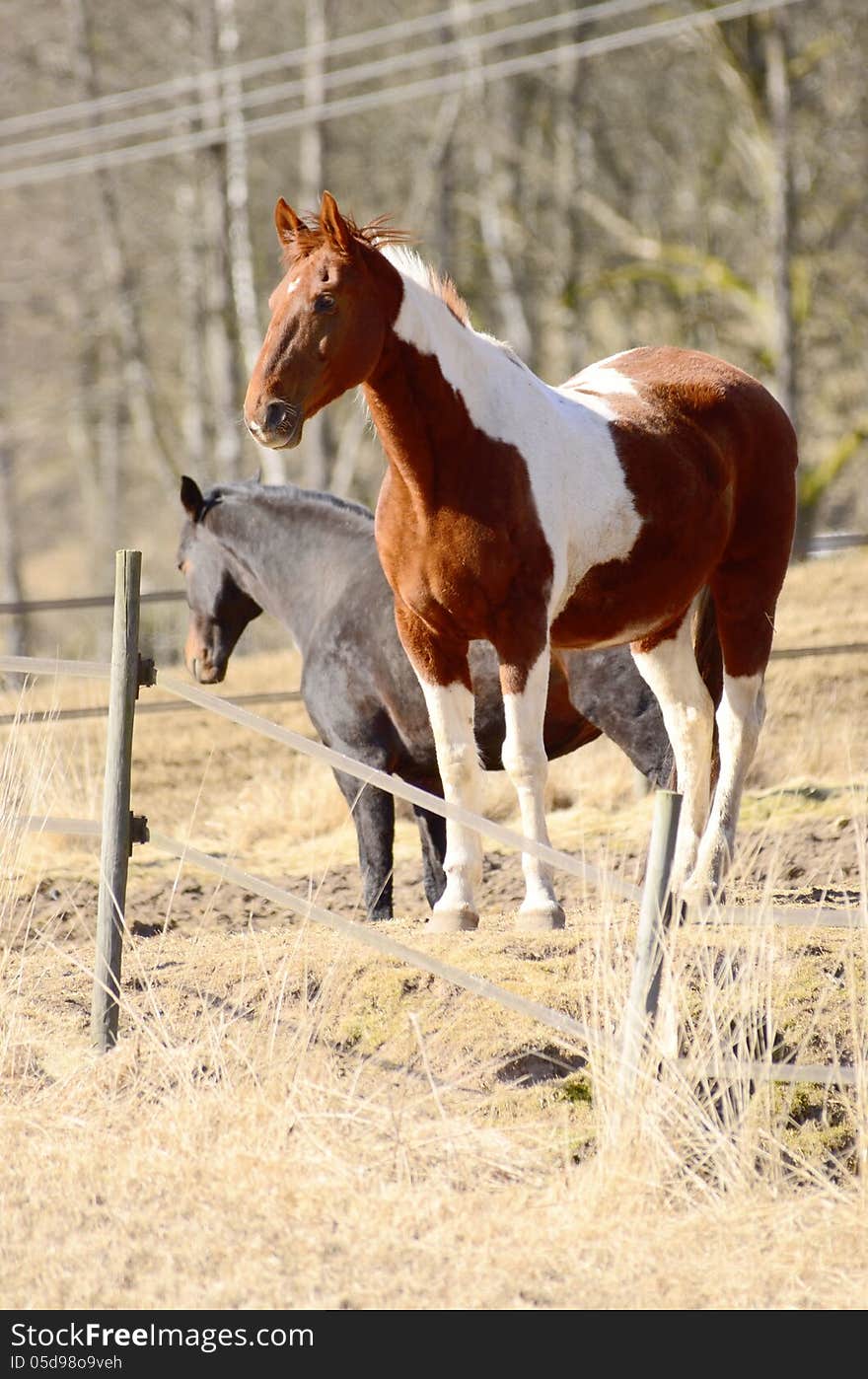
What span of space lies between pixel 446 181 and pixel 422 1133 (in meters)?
15.4

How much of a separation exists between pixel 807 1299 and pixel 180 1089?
5.59ft

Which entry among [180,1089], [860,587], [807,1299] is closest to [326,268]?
[180,1089]

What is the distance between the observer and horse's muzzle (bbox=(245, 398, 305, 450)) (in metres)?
4.16

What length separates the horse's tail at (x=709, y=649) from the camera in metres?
5.49

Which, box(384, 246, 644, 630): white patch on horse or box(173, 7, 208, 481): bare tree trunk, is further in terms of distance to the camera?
box(173, 7, 208, 481): bare tree trunk

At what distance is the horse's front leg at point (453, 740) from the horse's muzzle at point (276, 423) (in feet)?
2.37

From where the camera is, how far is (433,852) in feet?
20.8

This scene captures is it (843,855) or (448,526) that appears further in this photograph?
(843,855)

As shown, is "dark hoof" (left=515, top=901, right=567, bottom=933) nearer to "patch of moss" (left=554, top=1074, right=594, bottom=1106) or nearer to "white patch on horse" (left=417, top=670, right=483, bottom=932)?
"white patch on horse" (left=417, top=670, right=483, bottom=932)

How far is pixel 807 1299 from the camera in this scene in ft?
11.1

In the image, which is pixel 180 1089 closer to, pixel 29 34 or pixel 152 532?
pixel 29 34

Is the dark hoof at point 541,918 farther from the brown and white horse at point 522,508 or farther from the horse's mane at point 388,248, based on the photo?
the horse's mane at point 388,248
